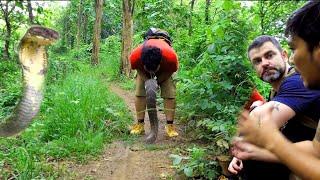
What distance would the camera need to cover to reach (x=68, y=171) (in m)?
3.57

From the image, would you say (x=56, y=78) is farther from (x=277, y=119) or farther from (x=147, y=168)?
(x=277, y=119)

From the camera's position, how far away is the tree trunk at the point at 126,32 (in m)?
9.62

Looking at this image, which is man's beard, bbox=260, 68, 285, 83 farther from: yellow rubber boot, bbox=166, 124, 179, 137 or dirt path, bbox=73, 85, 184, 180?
yellow rubber boot, bbox=166, 124, 179, 137

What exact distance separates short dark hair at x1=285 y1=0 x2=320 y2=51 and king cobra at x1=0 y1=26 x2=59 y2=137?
47.4 inches

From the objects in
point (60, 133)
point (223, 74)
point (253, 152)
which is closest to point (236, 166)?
point (253, 152)

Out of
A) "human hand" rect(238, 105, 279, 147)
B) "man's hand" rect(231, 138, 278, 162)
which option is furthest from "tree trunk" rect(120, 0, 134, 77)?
"human hand" rect(238, 105, 279, 147)

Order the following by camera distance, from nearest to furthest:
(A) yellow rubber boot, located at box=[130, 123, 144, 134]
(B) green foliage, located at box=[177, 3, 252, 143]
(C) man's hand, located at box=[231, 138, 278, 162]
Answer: (C) man's hand, located at box=[231, 138, 278, 162]
(B) green foliage, located at box=[177, 3, 252, 143]
(A) yellow rubber boot, located at box=[130, 123, 144, 134]

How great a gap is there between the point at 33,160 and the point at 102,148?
2.74 feet

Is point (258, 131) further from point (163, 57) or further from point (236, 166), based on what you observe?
point (163, 57)

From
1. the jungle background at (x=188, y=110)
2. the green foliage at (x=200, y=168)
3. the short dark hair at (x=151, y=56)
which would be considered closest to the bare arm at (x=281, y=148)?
the jungle background at (x=188, y=110)

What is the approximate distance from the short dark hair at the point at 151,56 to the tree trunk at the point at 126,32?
5.47m

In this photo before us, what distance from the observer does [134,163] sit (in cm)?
388

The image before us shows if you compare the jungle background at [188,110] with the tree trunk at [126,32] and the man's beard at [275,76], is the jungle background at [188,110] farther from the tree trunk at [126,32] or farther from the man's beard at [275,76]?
the tree trunk at [126,32]

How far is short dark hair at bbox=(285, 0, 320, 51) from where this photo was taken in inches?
57.9
